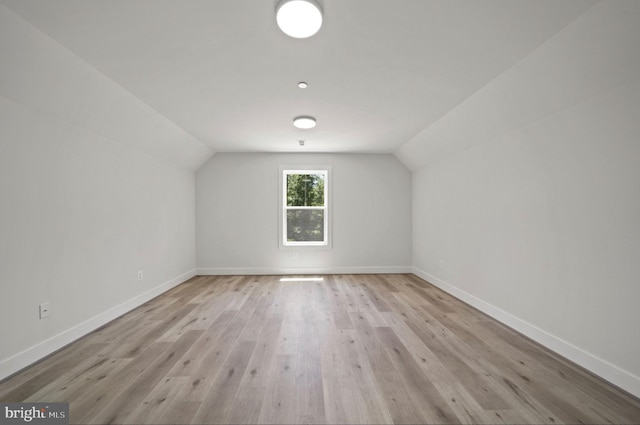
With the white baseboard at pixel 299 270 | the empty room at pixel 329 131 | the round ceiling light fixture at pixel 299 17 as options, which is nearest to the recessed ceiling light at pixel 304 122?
the empty room at pixel 329 131

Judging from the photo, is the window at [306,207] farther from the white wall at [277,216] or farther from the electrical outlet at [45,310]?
the electrical outlet at [45,310]

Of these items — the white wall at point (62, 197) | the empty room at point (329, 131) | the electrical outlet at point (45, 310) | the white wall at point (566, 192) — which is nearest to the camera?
the empty room at point (329, 131)

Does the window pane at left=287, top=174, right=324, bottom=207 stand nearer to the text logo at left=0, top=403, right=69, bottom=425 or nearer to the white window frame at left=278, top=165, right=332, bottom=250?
the white window frame at left=278, top=165, right=332, bottom=250

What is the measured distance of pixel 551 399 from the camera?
1.79m

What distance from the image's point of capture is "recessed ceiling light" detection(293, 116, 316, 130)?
3545 millimetres

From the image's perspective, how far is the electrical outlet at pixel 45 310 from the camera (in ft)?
7.57

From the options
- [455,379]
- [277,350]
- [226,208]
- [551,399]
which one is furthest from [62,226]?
[551,399]

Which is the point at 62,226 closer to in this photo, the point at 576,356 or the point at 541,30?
the point at 541,30

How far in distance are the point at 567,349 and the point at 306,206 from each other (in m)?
4.37

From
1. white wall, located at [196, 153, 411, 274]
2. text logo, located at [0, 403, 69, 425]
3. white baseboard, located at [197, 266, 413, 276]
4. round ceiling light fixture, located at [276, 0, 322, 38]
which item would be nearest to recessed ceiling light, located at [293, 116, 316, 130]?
round ceiling light fixture, located at [276, 0, 322, 38]

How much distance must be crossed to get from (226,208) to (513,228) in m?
4.74

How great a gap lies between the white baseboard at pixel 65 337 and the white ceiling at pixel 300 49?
237cm

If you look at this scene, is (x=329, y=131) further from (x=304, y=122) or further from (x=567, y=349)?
(x=567, y=349)

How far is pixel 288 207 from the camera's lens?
5723 millimetres
